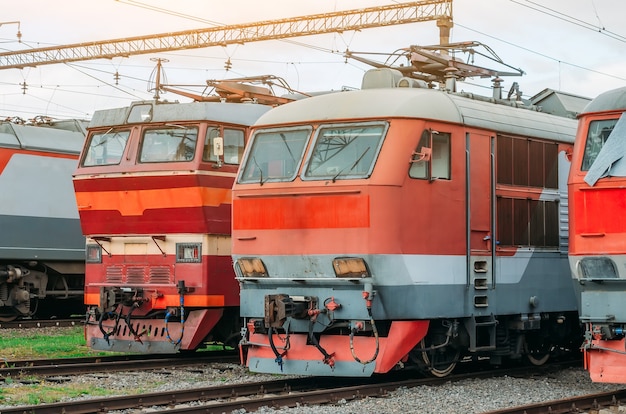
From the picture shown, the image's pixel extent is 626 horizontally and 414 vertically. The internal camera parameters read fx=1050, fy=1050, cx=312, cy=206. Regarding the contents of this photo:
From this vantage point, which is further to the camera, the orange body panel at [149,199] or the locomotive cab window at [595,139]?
the orange body panel at [149,199]

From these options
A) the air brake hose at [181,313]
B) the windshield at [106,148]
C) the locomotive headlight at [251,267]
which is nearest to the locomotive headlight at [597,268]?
the locomotive headlight at [251,267]

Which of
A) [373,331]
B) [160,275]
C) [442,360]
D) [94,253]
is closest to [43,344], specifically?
[94,253]

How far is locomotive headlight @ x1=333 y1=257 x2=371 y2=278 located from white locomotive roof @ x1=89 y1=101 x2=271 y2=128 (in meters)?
3.97

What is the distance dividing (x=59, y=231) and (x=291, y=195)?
11.1 meters

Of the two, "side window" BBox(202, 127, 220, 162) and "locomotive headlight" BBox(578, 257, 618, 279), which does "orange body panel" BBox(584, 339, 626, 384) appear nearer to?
"locomotive headlight" BBox(578, 257, 618, 279)

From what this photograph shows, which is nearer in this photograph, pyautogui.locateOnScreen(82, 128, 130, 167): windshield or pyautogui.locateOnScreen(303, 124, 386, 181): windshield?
pyautogui.locateOnScreen(303, 124, 386, 181): windshield

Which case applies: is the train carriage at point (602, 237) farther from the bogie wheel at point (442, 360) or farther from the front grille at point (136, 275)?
the front grille at point (136, 275)

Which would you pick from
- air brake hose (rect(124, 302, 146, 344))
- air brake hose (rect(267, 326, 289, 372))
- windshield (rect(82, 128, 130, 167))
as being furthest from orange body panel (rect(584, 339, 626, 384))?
windshield (rect(82, 128, 130, 167))

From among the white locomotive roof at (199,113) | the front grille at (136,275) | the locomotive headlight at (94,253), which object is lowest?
the front grille at (136,275)

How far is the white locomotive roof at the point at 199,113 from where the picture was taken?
1543 cm

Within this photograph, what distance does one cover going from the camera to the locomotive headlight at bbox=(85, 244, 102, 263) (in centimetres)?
1622

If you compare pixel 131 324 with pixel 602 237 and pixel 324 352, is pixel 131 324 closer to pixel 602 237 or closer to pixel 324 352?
pixel 324 352

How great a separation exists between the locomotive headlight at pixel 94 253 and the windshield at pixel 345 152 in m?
4.82

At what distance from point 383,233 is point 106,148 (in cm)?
578
